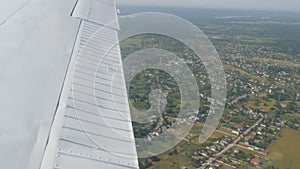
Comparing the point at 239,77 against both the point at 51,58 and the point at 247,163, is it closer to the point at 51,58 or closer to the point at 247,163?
the point at 247,163

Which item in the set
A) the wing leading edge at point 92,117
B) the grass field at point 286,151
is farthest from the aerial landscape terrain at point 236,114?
the wing leading edge at point 92,117

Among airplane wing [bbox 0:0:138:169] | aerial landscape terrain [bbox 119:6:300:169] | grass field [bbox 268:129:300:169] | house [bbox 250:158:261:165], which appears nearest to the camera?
airplane wing [bbox 0:0:138:169]

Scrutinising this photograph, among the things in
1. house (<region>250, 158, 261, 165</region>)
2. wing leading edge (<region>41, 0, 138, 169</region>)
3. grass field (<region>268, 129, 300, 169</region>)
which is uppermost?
wing leading edge (<region>41, 0, 138, 169</region>)

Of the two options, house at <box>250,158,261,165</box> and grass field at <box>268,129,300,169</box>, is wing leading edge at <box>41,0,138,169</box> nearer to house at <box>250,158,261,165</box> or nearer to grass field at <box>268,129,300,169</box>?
house at <box>250,158,261,165</box>

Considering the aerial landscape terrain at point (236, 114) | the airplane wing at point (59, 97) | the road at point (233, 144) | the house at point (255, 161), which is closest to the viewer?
the airplane wing at point (59, 97)

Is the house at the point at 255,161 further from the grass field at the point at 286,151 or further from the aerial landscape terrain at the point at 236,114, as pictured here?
the grass field at the point at 286,151

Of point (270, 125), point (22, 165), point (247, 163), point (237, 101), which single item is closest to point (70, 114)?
point (22, 165)

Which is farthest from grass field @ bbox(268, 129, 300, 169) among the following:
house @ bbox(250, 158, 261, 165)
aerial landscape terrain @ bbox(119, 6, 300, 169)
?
house @ bbox(250, 158, 261, 165)
